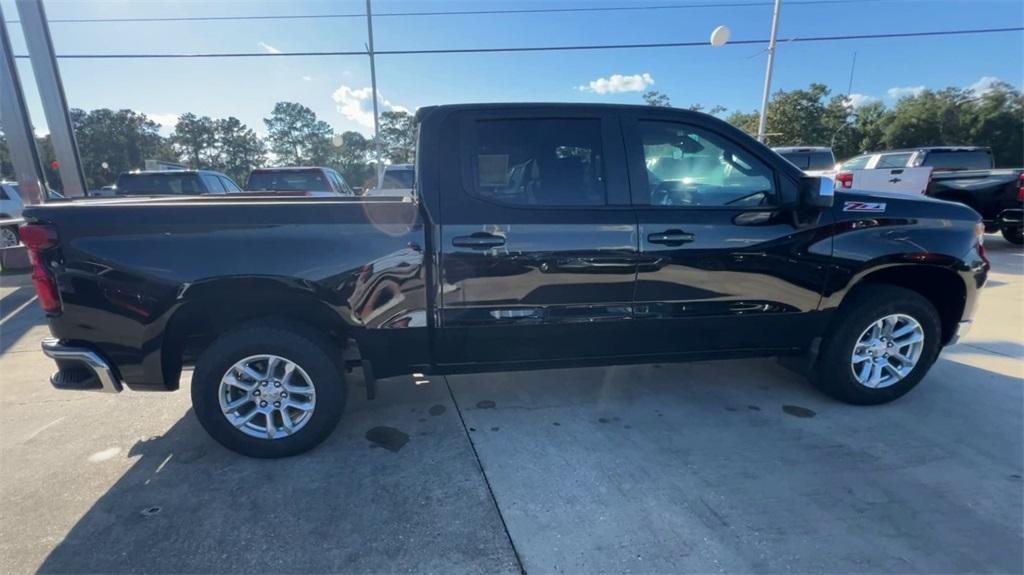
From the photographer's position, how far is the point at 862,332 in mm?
3215

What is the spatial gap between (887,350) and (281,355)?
12.8ft

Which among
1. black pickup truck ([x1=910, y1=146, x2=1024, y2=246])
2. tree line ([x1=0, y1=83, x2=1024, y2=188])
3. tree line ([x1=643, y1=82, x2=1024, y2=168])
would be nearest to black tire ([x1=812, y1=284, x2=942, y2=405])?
black pickup truck ([x1=910, y1=146, x2=1024, y2=246])

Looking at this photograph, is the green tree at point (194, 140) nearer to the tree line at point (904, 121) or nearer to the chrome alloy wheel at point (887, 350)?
the tree line at point (904, 121)

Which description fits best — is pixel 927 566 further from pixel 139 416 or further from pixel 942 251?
pixel 139 416

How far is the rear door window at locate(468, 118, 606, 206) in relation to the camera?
2775mm

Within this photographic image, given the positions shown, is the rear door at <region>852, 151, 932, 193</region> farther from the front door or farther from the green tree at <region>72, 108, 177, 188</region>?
the green tree at <region>72, 108, 177, 188</region>

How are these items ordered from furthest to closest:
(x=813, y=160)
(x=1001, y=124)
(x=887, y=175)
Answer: (x=1001, y=124) < (x=813, y=160) < (x=887, y=175)

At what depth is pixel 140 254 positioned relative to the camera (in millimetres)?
2441

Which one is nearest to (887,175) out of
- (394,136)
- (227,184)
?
(227,184)

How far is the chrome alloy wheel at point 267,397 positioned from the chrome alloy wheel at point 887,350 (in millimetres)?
3575

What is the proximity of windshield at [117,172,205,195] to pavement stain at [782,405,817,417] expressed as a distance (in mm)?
10245

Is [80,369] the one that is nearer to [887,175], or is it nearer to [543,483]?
[543,483]

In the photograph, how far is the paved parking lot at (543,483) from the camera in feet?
6.71

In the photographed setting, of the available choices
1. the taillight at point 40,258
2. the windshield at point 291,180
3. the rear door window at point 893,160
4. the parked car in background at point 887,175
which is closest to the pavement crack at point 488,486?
the taillight at point 40,258
